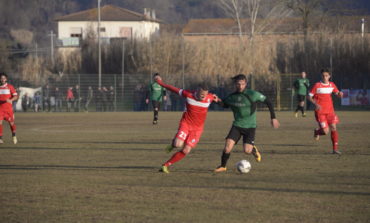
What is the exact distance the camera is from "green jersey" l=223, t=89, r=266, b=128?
41.0 feet

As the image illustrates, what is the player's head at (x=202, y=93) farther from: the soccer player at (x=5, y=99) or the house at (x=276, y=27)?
the house at (x=276, y=27)

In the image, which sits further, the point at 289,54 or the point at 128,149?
the point at 289,54

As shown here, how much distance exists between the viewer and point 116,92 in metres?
46.7

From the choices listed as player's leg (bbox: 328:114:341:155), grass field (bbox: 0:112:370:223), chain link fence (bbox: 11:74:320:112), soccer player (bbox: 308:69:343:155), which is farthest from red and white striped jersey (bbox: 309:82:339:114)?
chain link fence (bbox: 11:74:320:112)

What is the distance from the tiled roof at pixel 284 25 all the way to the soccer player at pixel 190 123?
42338 millimetres

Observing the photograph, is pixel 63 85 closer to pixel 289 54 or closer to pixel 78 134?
pixel 289 54

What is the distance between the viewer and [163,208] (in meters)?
9.03

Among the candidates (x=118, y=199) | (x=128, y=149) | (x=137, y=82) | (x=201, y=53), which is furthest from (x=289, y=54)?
(x=118, y=199)

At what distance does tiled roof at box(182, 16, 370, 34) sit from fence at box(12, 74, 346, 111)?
11439 millimetres

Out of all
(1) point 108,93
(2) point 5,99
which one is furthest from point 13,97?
(1) point 108,93

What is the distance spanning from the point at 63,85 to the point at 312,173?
35976 mm

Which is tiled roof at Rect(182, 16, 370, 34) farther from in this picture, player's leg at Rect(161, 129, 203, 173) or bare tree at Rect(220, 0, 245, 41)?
player's leg at Rect(161, 129, 203, 173)

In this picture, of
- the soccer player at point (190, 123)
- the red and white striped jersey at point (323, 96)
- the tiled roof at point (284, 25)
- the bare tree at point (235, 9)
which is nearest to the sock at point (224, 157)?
the soccer player at point (190, 123)

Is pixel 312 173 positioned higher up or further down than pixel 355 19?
further down
